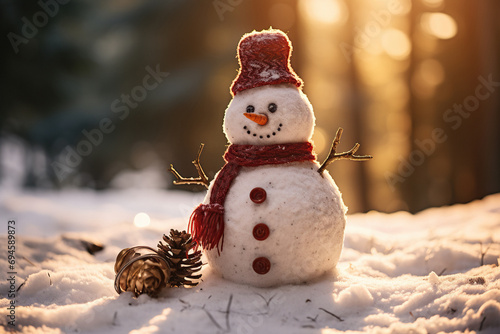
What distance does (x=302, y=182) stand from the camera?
2.68 meters

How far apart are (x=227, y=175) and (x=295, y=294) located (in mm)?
879

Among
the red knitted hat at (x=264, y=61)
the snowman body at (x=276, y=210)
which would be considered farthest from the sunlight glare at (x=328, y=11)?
the snowman body at (x=276, y=210)

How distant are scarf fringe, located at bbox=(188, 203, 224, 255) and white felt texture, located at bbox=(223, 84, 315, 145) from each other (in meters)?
0.51

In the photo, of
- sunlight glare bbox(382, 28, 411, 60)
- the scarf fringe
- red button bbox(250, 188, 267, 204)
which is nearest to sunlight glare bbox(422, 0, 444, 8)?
sunlight glare bbox(382, 28, 411, 60)

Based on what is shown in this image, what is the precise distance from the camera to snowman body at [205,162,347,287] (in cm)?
256

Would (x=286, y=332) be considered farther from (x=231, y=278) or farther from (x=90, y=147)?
(x=90, y=147)

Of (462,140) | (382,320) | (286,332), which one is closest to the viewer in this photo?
(286,332)

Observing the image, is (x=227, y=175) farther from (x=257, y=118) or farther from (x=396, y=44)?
(x=396, y=44)

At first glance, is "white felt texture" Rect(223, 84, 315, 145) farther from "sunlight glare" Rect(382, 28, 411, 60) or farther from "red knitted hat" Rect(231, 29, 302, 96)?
"sunlight glare" Rect(382, 28, 411, 60)

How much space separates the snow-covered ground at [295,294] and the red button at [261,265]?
13cm

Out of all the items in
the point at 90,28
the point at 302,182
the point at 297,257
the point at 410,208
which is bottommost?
the point at 410,208

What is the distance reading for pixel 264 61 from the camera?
2.80 m

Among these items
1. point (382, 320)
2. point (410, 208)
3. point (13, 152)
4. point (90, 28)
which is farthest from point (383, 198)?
point (13, 152)

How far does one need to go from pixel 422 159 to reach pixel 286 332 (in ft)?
25.2
